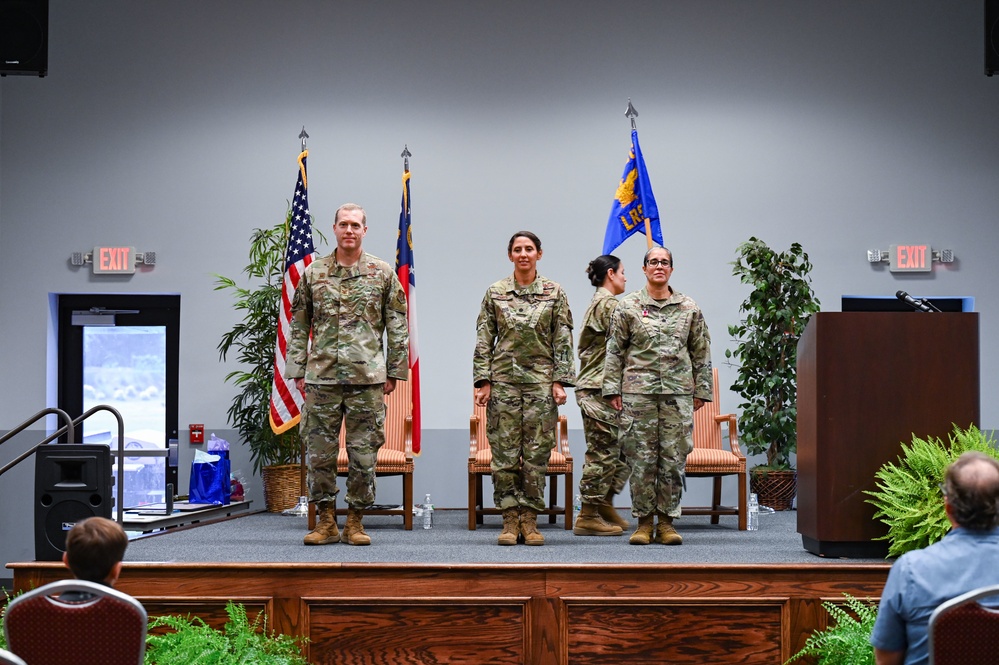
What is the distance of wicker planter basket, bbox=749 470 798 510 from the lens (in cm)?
714

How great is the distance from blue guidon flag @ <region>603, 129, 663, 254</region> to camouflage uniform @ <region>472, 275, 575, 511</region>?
1657 mm

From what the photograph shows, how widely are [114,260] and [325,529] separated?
372cm

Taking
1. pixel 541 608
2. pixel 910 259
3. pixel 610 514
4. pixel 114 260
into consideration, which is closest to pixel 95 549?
pixel 541 608

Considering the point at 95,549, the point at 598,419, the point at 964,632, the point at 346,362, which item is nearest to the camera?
the point at 964,632

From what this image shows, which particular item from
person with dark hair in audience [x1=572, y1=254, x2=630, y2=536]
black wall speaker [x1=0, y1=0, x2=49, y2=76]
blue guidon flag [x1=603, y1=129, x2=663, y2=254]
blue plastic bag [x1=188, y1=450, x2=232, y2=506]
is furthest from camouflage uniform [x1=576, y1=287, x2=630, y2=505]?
black wall speaker [x1=0, y1=0, x2=49, y2=76]

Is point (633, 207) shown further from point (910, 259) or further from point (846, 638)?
point (846, 638)

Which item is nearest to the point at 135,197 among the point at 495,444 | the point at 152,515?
the point at 152,515

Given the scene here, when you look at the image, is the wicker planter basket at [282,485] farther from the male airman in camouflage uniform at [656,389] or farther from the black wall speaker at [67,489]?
the male airman in camouflage uniform at [656,389]

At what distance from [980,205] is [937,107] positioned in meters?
0.82

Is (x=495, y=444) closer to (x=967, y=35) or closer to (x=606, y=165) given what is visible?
(x=606, y=165)

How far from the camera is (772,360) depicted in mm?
7258

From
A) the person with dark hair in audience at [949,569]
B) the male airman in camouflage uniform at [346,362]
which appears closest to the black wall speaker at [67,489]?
the male airman in camouflage uniform at [346,362]

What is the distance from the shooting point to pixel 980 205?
26.0 feet

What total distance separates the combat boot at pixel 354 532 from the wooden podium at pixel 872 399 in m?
2.10
